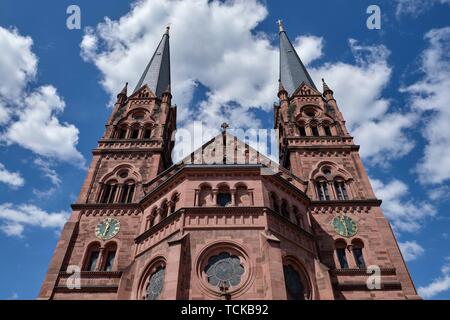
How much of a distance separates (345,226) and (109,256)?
1420 cm

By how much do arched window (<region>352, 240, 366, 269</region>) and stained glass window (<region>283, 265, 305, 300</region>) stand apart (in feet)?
18.6

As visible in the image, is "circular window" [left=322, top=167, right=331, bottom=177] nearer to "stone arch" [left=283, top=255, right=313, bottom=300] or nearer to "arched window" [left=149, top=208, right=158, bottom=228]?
"stone arch" [left=283, top=255, right=313, bottom=300]

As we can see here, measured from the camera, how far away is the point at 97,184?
22734 mm

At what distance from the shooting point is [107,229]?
19828mm

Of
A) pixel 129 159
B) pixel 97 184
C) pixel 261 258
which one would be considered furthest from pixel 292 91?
pixel 261 258

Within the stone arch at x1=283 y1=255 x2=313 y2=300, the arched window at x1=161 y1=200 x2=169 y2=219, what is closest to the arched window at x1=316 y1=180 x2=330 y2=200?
the stone arch at x1=283 y1=255 x2=313 y2=300

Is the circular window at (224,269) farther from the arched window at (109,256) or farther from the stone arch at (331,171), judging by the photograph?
the stone arch at (331,171)

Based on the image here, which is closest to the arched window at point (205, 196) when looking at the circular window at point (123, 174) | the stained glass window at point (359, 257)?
the circular window at point (123, 174)

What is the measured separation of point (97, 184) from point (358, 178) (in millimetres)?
18220

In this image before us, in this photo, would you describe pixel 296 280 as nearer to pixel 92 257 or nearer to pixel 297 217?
pixel 297 217

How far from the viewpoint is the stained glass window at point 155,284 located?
1445 centimetres

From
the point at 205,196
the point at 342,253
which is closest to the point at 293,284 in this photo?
the point at 205,196

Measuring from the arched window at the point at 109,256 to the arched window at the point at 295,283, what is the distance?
32.7ft
